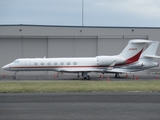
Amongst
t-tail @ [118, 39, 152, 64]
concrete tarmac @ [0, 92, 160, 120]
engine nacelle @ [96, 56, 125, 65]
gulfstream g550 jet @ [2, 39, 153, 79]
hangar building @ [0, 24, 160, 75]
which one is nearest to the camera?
concrete tarmac @ [0, 92, 160, 120]

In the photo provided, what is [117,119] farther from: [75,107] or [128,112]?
[75,107]

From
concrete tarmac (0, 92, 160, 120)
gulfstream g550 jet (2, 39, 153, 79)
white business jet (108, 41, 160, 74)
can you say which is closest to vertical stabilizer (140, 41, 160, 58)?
white business jet (108, 41, 160, 74)

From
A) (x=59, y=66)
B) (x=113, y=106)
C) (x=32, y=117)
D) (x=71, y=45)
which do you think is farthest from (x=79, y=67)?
(x=32, y=117)

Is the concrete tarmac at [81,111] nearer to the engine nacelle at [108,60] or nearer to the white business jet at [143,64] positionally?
the engine nacelle at [108,60]

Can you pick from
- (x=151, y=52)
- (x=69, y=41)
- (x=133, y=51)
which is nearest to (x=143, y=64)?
(x=151, y=52)

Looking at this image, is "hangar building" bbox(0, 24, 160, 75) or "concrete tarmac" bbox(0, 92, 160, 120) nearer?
"concrete tarmac" bbox(0, 92, 160, 120)

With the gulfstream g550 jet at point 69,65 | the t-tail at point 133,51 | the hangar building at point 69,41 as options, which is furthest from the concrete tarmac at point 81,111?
the hangar building at point 69,41

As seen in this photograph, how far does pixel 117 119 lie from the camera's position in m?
11.2

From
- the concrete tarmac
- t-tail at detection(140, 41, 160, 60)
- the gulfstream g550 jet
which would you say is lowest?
the concrete tarmac

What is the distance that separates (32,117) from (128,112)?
357cm

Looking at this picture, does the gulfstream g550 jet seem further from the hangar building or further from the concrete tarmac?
the concrete tarmac

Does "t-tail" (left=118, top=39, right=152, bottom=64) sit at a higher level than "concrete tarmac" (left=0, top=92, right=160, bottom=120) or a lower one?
higher

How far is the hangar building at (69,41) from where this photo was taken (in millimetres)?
51906

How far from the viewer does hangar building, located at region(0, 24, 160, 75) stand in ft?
170
